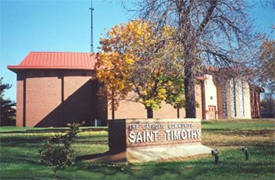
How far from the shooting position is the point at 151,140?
11359 mm

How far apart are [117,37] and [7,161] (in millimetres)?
14859

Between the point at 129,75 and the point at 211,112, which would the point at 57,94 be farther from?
the point at 211,112

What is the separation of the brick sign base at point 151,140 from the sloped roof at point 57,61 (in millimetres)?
25745

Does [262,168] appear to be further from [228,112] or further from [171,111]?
[228,112]

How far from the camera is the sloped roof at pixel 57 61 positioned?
123 ft

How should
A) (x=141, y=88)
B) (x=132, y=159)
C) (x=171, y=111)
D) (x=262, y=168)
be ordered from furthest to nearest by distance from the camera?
(x=171, y=111), (x=141, y=88), (x=132, y=159), (x=262, y=168)

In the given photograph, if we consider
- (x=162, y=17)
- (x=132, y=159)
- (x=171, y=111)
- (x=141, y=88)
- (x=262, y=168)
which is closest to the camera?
(x=262, y=168)

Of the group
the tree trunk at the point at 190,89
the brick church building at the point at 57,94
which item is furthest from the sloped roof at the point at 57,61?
the tree trunk at the point at 190,89

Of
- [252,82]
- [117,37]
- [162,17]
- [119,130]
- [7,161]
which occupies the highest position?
[117,37]

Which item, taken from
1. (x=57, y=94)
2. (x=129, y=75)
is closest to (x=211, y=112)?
(x=57, y=94)

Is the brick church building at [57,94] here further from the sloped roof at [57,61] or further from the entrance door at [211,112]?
the entrance door at [211,112]

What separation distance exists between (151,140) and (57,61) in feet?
98.8

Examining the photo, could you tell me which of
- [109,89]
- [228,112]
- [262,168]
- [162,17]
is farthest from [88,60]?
[262,168]

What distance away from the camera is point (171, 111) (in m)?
39.3
